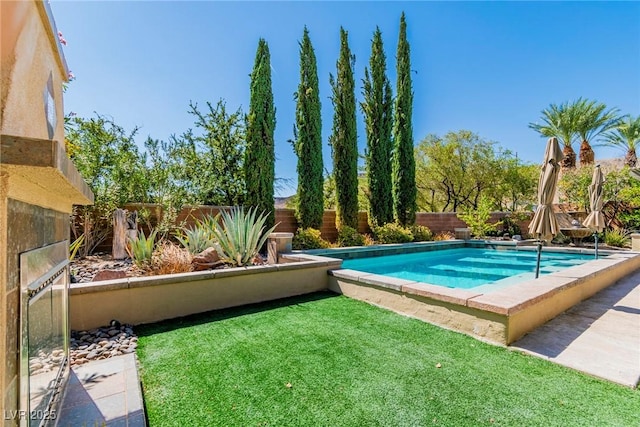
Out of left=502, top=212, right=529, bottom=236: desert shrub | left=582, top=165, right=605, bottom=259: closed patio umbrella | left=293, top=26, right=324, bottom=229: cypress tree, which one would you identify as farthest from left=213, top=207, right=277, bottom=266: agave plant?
left=502, top=212, right=529, bottom=236: desert shrub

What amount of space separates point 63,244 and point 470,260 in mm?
10698

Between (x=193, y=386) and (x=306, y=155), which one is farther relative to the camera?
(x=306, y=155)

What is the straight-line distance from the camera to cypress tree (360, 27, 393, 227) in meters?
13.1

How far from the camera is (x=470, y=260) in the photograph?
1018 cm

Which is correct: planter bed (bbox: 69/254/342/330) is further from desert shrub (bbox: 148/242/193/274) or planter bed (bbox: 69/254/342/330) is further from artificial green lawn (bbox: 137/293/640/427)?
desert shrub (bbox: 148/242/193/274)

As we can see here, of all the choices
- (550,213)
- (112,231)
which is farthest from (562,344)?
(112,231)

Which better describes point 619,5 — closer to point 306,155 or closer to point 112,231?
point 306,155

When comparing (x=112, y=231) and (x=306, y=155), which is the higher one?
(x=306, y=155)

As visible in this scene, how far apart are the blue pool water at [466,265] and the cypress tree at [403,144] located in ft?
8.59

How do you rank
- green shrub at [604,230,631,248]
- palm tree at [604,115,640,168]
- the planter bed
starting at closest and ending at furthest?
the planter bed < green shrub at [604,230,631,248] < palm tree at [604,115,640,168]

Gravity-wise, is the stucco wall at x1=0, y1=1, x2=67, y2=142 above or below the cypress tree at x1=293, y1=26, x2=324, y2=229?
below

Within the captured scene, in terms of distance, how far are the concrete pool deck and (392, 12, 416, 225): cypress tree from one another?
8.85 m

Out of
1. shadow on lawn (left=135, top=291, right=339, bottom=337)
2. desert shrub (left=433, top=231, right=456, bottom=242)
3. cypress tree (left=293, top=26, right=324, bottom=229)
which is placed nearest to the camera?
shadow on lawn (left=135, top=291, right=339, bottom=337)

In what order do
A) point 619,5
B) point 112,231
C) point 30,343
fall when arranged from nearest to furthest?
point 30,343 → point 112,231 → point 619,5
